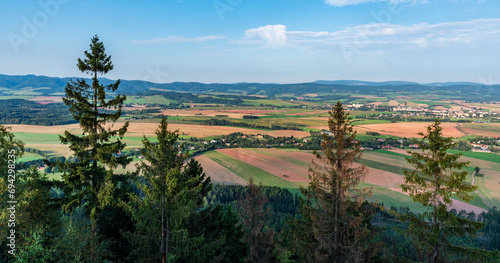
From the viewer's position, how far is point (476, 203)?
145 feet

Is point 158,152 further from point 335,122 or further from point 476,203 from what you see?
point 476,203

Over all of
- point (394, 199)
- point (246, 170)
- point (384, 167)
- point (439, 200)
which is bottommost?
point (394, 199)

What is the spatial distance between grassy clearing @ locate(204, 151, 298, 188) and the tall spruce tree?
4287cm

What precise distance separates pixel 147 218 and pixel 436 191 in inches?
430

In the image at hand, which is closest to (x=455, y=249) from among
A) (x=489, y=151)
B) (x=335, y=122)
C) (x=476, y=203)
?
(x=335, y=122)

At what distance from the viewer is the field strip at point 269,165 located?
57875mm

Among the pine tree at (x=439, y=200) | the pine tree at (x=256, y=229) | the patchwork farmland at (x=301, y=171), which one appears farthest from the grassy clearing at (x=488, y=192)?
the pine tree at (x=439, y=200)

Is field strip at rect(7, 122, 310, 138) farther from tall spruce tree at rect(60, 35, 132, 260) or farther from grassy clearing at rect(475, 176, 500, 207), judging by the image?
tall spruce tree at rect(60, 35, 132, 260)

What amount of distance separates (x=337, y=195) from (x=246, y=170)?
168 feet

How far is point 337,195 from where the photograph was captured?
1163 cm

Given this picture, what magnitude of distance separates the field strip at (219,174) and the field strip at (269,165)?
7665 millimetres

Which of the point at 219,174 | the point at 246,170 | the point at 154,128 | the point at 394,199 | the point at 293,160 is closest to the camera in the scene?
the point at 394,199

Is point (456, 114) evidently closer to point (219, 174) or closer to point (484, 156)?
point (484, 156)

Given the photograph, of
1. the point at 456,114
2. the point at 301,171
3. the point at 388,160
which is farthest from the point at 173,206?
the point at 456,114
